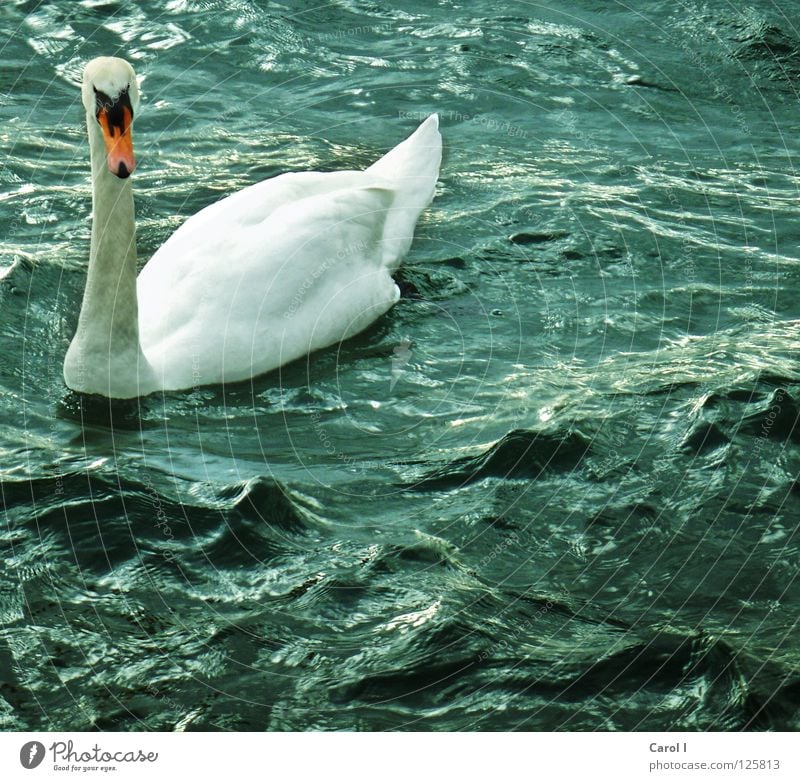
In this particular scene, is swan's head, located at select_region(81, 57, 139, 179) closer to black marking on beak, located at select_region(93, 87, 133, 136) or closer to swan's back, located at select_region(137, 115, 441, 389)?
black marking on beak, located at select_region(93, 87, 133, 136)

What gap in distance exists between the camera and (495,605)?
579 centimetres

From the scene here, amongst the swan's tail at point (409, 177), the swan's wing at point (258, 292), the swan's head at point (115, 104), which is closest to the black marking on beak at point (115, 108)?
the swan's head at point (115, 104)

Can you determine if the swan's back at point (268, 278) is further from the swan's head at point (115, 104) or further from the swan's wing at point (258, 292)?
the swan's head at point (115, 104)

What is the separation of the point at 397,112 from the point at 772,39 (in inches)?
156

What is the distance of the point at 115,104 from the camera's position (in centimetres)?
647

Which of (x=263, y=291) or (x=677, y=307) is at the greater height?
(x=263, y=291)

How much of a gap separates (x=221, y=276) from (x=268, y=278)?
0.84 feet

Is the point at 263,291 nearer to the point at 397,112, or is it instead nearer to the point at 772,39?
the point at 397,112

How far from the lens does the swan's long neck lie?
7.03 m

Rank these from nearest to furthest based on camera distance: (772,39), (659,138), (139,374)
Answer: (139,374)
(659,138)
(772,39)

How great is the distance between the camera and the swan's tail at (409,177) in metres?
9.13

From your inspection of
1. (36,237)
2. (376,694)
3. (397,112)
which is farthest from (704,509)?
(397,112)

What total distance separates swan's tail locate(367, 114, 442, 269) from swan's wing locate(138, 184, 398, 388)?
627mm

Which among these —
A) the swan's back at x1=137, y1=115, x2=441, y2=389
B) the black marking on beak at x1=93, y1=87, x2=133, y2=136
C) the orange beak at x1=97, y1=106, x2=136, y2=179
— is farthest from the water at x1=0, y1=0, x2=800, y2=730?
the black marking on beak at x1=93, y1=87, x2=133, y2=136
